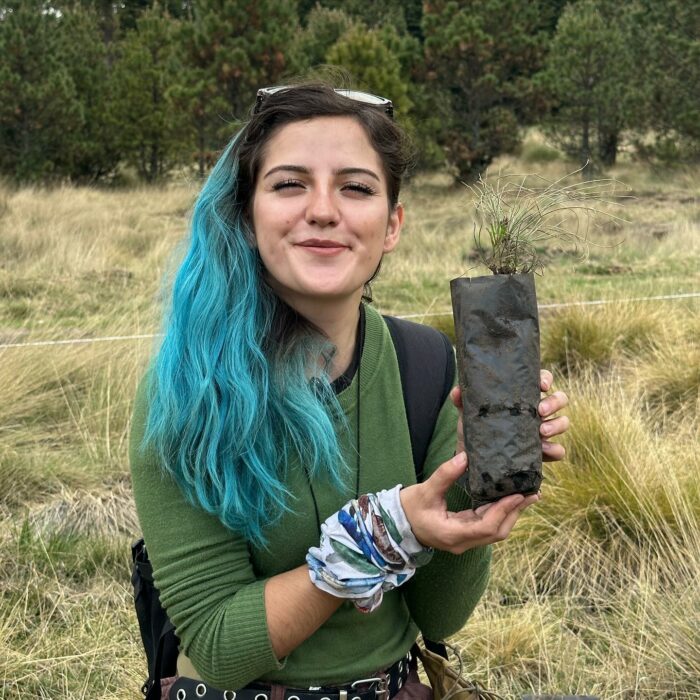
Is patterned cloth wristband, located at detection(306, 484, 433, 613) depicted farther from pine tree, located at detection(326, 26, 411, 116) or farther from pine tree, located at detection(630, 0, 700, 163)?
pine tree, located at detection(630, 0, 700, 163)

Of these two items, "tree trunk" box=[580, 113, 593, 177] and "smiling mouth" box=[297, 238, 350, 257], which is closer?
"smiling mouth" box=[297, 238, 350, 257]

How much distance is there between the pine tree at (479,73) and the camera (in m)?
17.3

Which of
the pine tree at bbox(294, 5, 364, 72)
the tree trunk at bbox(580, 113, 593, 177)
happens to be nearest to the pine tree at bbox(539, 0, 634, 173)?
the tree trunk at bbox(580, 113, 593, 177)

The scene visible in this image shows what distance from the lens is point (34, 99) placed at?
51.6ft

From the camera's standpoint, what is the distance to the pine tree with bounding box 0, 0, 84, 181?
15.5 meters

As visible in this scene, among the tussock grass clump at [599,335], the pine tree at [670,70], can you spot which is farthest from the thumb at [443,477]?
the pine tree at [670,70]

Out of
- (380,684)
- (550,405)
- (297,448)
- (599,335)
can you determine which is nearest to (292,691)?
(380,684)

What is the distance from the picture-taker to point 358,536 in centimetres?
136

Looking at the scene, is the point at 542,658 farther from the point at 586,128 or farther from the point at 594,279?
the point at 586,128

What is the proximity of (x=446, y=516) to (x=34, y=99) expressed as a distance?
638 inches

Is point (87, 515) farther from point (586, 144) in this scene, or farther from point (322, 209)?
point (586, 144)

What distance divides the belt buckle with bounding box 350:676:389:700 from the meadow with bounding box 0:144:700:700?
0.86 metres

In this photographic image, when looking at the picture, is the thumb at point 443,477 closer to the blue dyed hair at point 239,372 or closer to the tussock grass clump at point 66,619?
the blue dyed hair at point 239,372

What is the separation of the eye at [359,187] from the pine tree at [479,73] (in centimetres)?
1648
